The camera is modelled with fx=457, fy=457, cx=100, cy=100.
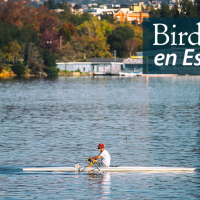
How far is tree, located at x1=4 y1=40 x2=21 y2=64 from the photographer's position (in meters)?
172

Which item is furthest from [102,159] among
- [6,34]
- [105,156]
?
[6,34]

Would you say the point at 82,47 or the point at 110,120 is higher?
the point at 82,47

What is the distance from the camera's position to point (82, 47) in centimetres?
19775

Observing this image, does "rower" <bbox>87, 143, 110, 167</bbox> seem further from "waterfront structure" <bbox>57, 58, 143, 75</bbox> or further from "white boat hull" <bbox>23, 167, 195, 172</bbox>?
"waterfront structure" <bbox>57, 58, 143, 75</bbox>

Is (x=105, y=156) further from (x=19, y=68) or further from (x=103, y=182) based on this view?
(x=19, y=68)

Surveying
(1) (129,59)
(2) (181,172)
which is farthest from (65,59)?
(2) (181,172)

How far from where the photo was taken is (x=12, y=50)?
172 metres

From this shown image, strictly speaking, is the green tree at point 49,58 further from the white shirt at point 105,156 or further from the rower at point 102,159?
the white shirt at point 105,156

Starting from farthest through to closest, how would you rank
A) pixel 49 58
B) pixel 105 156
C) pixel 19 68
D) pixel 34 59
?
pixel 49 58
pixel 34 59
pixel 19 68
pixel 105 156

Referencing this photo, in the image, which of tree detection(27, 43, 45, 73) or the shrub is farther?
tree detection(27, 43, 45, 73)

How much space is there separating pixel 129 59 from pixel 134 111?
13700cm

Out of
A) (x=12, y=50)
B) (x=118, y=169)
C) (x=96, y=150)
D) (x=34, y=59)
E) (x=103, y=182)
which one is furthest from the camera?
(x=34, y=59)

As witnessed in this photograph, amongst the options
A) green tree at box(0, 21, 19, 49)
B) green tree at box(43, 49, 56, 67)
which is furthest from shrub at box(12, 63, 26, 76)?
green tree at box(43, 49, 56, 67)

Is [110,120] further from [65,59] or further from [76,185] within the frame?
[65,59]
